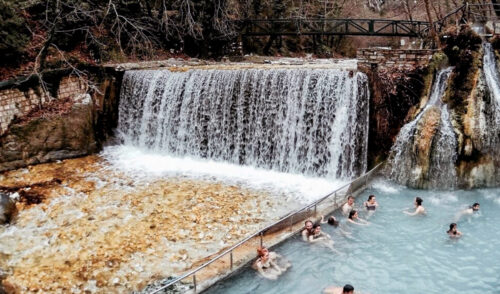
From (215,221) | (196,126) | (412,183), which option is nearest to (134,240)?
(215,221)

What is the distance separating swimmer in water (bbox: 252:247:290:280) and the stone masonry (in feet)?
33.7

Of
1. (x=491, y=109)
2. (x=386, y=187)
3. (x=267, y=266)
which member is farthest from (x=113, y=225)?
(x=491, y=109)

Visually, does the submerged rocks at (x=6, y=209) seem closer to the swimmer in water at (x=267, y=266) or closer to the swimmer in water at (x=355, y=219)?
the swimmer in water at (x=267, y=266)

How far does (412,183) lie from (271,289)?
6.22 metres

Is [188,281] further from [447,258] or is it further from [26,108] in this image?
[26,108]

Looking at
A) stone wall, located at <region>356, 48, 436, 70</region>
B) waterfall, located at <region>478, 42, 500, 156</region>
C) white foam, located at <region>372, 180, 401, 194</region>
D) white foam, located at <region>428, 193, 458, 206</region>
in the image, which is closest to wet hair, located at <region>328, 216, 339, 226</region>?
white foam, located at <region>372, 180, 401, 194</region>

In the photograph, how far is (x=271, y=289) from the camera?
22.7ft

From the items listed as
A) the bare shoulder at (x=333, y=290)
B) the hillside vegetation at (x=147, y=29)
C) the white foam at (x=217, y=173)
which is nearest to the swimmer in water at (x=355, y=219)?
the white foam at (x=217, y=173)

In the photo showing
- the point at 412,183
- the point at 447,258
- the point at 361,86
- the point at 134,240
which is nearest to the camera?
the point at 447,258

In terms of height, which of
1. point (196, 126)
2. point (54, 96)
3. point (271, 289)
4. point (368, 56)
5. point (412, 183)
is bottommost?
point (271, 289)

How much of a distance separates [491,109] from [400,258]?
6.04 meters

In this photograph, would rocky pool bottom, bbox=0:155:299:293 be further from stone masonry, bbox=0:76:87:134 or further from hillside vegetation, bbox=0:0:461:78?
hillside vegetation, bbox=0:0:461:78

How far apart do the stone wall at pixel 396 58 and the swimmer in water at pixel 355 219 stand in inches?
207

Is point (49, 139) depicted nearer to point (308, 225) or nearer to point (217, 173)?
point (217, 173)
